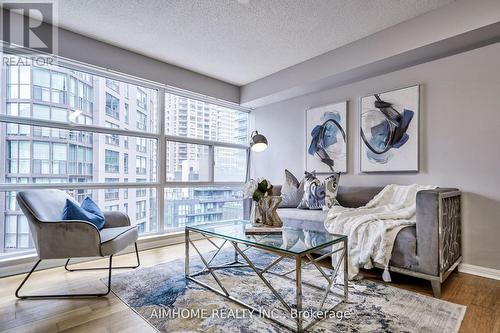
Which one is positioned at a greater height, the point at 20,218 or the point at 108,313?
the point at 20,218

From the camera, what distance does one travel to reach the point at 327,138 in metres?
3.59

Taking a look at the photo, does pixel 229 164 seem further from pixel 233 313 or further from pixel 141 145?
pixel 233 313

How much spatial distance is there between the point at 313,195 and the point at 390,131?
1.13 meters

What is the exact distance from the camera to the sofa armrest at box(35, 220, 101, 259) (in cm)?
194

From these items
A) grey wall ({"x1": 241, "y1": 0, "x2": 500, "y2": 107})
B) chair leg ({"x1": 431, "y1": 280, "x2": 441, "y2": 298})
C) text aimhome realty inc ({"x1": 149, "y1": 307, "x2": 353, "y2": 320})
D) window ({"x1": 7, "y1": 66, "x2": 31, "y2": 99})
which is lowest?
text aimhome realty inc ({"x1": 149, "y1": 307, "x2": 353, "y2": 320})

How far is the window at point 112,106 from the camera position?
3148 millimetres

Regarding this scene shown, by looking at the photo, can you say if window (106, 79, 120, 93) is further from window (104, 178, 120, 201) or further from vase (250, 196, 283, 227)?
vase (250, 196, 283, 227)

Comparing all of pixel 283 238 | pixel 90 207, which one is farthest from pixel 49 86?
pixel 283 238

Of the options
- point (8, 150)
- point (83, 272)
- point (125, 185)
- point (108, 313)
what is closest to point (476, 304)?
point (108, 313)

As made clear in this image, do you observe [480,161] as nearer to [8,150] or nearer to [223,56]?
[223,56]

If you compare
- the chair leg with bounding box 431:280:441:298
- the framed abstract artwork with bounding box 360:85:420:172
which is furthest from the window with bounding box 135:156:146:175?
the chair leg with bounding box 431:280:441:298

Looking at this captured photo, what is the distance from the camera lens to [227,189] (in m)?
4.46

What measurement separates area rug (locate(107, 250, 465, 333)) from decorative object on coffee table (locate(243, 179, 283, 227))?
50 centimetres

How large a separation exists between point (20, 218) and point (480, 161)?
4.44m
